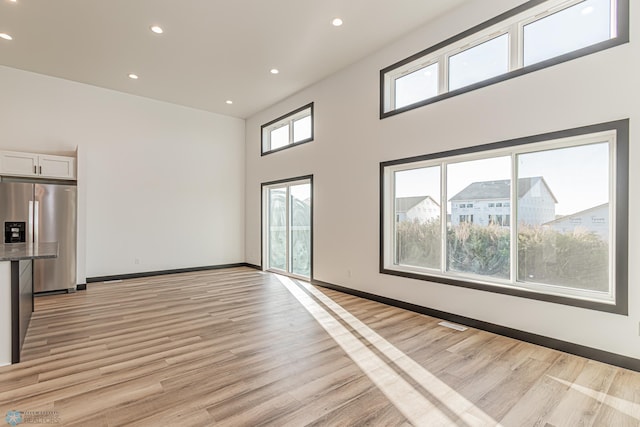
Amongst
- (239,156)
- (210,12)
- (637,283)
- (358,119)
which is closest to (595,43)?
(637,283)

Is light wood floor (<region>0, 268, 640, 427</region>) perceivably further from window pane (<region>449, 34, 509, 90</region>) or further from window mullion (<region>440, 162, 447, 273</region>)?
window pane (<region>449, 34, 509, 90</region>)

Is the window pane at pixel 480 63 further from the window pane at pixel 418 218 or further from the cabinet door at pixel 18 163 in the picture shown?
the cabinet door at pixel 18 163

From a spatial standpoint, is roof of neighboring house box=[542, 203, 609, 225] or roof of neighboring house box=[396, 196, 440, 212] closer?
roof of neighboring house box=[542, 203, 609, 225]

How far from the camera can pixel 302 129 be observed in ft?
21.8

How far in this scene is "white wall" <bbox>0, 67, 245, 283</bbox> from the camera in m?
5.70

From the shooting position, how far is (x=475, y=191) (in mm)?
3906

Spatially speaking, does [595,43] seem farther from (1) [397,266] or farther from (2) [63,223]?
(2) [63,223]

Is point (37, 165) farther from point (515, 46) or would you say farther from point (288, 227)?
point (515, 46)

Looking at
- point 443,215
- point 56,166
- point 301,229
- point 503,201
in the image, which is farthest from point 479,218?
point 56,166

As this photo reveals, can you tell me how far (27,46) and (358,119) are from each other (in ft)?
16.4

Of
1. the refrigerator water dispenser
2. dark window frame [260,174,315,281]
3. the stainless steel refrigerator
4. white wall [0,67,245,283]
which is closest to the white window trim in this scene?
dark window frame [260,174,315,281]

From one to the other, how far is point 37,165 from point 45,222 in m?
0.94

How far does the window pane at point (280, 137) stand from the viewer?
7152 mm

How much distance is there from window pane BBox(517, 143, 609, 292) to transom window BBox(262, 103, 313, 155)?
12.7 feet
